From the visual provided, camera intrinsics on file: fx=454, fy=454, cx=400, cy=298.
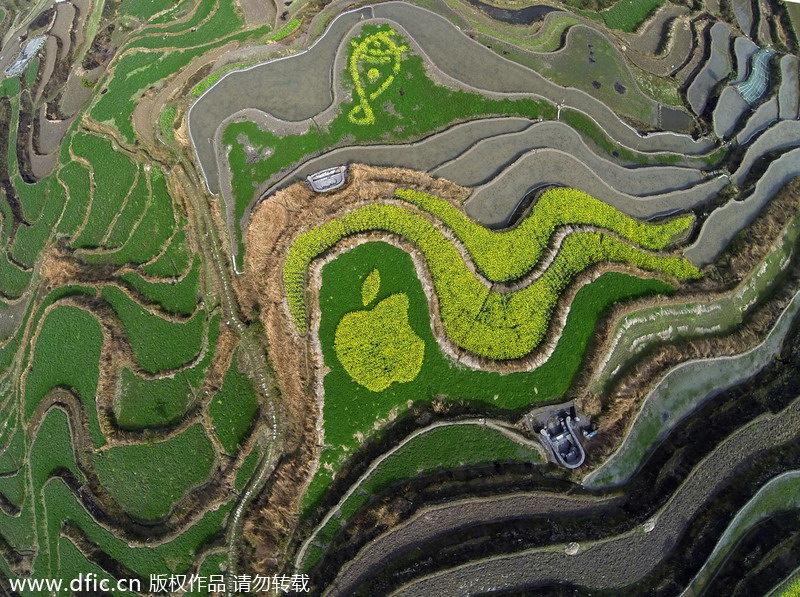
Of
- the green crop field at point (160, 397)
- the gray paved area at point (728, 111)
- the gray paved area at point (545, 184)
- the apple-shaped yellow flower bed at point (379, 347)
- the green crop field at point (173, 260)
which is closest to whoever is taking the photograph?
the apple-shaped yellow flower bed at point (379, 347)

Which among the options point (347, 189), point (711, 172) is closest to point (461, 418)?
A: point (347, 189)

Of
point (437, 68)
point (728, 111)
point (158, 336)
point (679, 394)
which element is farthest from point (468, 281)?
point (728, 111)

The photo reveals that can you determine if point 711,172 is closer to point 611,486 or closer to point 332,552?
point 611,486

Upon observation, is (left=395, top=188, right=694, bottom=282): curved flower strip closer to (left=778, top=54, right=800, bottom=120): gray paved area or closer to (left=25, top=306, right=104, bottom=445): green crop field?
(left=778, top=54, right=800, bottom=120): gray paved area

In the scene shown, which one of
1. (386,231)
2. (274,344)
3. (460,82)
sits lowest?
(274,344)

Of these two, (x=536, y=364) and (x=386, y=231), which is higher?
(x=386, y=231)

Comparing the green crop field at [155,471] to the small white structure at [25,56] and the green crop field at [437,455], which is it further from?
the small white structure at [25,56]

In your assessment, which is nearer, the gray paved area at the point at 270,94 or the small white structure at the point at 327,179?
the small white structure at the point at 327,179

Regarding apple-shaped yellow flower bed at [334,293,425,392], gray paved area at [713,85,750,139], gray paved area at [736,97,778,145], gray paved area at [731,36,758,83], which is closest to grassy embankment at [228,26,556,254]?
apple-shaped yellow flower bed at [334,293,425,392]

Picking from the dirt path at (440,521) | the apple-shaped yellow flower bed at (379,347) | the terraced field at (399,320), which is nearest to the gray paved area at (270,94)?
the terraced field at (399,320)
